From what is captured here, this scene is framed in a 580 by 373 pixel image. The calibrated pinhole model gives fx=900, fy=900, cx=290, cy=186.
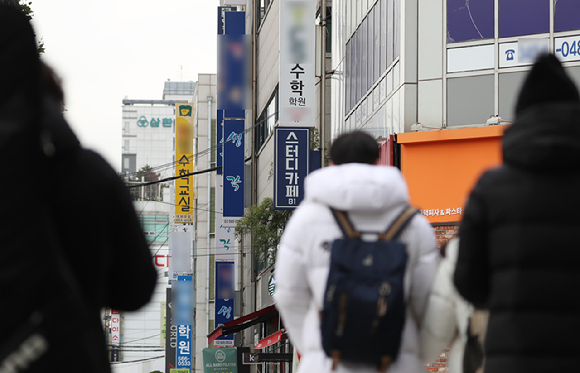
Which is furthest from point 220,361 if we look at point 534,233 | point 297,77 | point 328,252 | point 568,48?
point 534,233

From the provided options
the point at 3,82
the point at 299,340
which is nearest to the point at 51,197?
the point at 3,82

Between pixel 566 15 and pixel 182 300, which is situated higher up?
pixel 566 15

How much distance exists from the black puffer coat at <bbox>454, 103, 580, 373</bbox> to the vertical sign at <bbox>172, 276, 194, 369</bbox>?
47.8 m

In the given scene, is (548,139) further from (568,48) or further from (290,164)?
(290,164)

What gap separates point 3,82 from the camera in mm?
2072

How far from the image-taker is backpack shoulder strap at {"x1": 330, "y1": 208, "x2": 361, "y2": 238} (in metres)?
3.58

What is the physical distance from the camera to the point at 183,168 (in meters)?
46.5

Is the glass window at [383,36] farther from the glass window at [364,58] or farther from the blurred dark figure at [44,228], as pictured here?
the blurred dark figure at [44,228]

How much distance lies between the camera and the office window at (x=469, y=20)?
15.0 m

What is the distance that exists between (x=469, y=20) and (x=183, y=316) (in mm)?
38515

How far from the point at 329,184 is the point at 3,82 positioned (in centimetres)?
174

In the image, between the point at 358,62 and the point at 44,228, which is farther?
the point at 358,62

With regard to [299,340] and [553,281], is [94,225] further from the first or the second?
[299,340]

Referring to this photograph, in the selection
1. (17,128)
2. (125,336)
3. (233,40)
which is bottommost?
(125,336)
